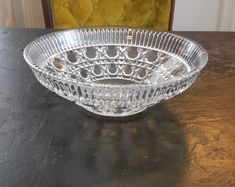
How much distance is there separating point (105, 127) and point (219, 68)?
357 millimetres

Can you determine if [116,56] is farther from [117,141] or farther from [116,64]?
[117,141]

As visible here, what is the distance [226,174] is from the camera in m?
0.54

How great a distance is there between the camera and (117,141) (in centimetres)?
62

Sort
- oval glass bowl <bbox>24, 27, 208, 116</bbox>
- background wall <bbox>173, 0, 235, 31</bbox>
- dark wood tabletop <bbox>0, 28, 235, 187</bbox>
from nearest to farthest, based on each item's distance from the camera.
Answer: dark wood tabletop <bbox>0, 28, 235, 187</bbox> → oval glass bowl <bbox>24, 27, 208, 116</bbox> → background wall <bbox>173, 0, 235, 31</bbox>

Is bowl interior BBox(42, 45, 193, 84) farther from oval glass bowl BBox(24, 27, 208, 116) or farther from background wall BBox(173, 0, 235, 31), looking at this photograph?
background wall BBox(173, 0, 235, 31)

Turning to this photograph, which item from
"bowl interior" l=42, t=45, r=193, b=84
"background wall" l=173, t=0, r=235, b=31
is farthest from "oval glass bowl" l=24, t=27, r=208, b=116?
"background wall" l=173, t=0, r=235, b=31

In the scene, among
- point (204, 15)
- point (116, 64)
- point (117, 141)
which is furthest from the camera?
point (204, 15)

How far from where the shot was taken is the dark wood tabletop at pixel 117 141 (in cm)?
54

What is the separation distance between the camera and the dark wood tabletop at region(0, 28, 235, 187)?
538 millimetres

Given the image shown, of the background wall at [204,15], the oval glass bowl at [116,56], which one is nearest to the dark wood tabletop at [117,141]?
the oval glass bowl at [116,56]

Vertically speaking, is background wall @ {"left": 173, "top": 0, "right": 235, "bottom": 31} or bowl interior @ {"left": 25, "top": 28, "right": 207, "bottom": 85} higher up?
bowl interior @ {"left": 25, "top": 28, "right": 207, "bottom": 85}

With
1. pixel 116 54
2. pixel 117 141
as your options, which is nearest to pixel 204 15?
pixel 116 54

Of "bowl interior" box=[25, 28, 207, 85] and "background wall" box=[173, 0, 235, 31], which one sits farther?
"background wall" box=[173, 0, 235, 31]

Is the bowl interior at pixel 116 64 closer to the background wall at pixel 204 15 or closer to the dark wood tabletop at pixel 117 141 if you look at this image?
the dark wood tabletop at pixel 117 141
